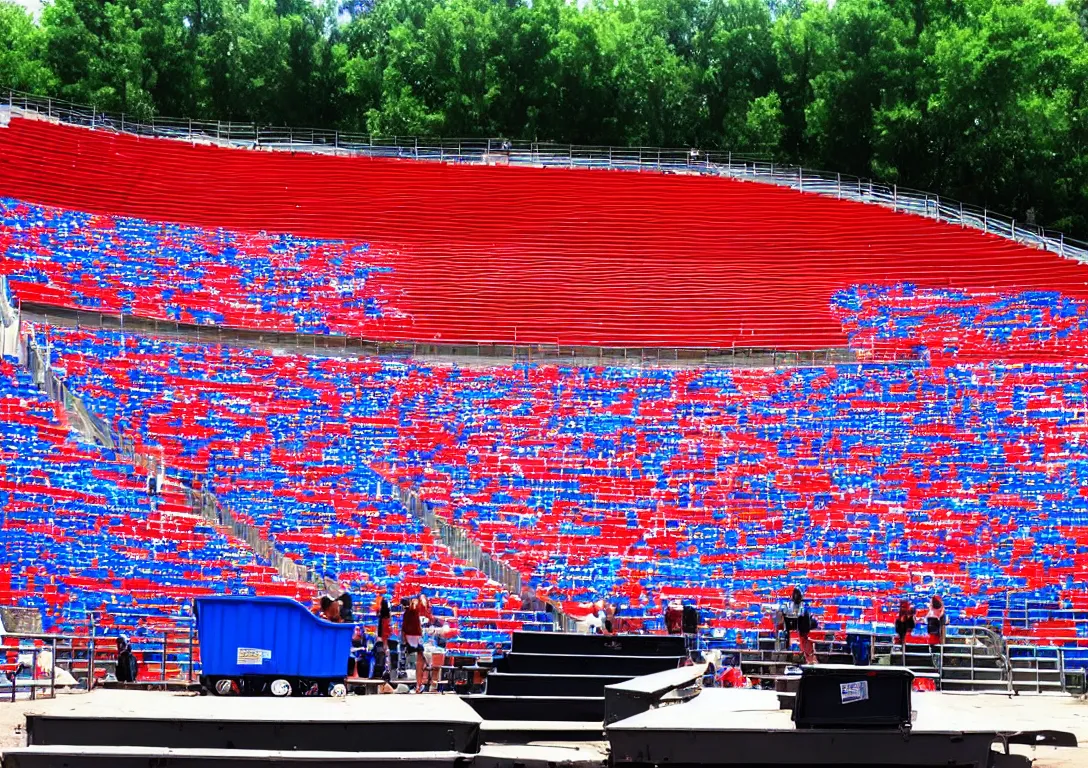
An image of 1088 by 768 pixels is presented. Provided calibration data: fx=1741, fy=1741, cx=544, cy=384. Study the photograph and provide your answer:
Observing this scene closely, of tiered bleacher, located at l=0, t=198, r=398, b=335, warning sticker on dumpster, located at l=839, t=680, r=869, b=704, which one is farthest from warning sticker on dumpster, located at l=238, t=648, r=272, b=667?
tiered bleacher, located at l=0, t=198, r=398, b=335

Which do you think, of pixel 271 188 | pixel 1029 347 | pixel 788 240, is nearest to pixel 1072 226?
pixel 788 240

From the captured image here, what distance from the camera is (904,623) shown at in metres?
22.3

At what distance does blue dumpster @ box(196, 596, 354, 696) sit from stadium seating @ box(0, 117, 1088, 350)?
22.4 metres

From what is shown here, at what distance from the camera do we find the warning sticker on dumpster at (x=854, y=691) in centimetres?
942

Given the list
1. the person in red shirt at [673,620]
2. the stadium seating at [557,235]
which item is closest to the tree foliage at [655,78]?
the stadium seating at [557,235]

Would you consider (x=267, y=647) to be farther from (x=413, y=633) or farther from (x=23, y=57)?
(x=23, y=57)

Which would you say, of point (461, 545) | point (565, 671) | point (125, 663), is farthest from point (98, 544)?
point (565, 671)

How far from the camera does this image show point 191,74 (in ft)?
185

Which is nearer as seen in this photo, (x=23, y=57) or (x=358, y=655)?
(x=358, y=655)

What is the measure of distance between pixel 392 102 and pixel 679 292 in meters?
19.7

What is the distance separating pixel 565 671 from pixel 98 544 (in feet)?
40.7

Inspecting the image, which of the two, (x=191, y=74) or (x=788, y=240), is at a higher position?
(x=191, y=74)

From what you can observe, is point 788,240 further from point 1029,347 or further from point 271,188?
point 271,188

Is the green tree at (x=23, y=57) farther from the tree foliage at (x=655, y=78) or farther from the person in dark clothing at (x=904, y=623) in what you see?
the person in dark clothing at (x=904, y=623)
